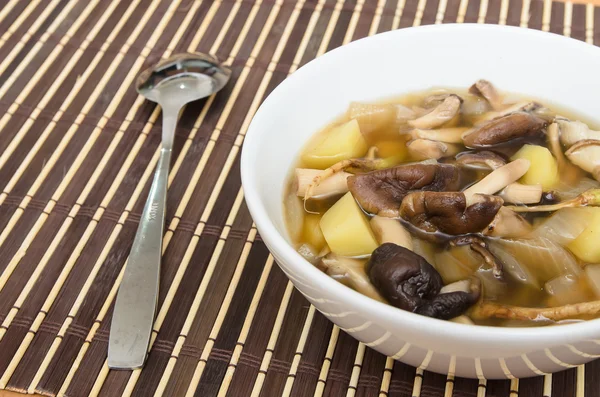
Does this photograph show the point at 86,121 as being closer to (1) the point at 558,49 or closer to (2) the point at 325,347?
(2) the point at 325,347

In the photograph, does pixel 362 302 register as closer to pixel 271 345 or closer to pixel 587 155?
pixel 271 345

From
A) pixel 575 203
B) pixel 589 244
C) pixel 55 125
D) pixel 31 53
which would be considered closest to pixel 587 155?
pixel 575 203

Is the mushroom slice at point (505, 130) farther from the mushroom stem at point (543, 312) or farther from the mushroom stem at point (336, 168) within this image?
the mushroom stem at point (543, 312)

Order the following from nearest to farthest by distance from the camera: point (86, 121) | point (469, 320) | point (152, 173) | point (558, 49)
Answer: point (469, 320) → point (558, 49) → point (152, 173) → point (86, 121)

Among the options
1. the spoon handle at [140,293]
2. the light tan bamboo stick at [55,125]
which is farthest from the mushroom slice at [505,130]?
the light tan bamboo stick at [55,125]

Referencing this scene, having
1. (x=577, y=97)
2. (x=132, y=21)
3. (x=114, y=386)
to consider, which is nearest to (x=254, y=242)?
(x=114, y=386)
